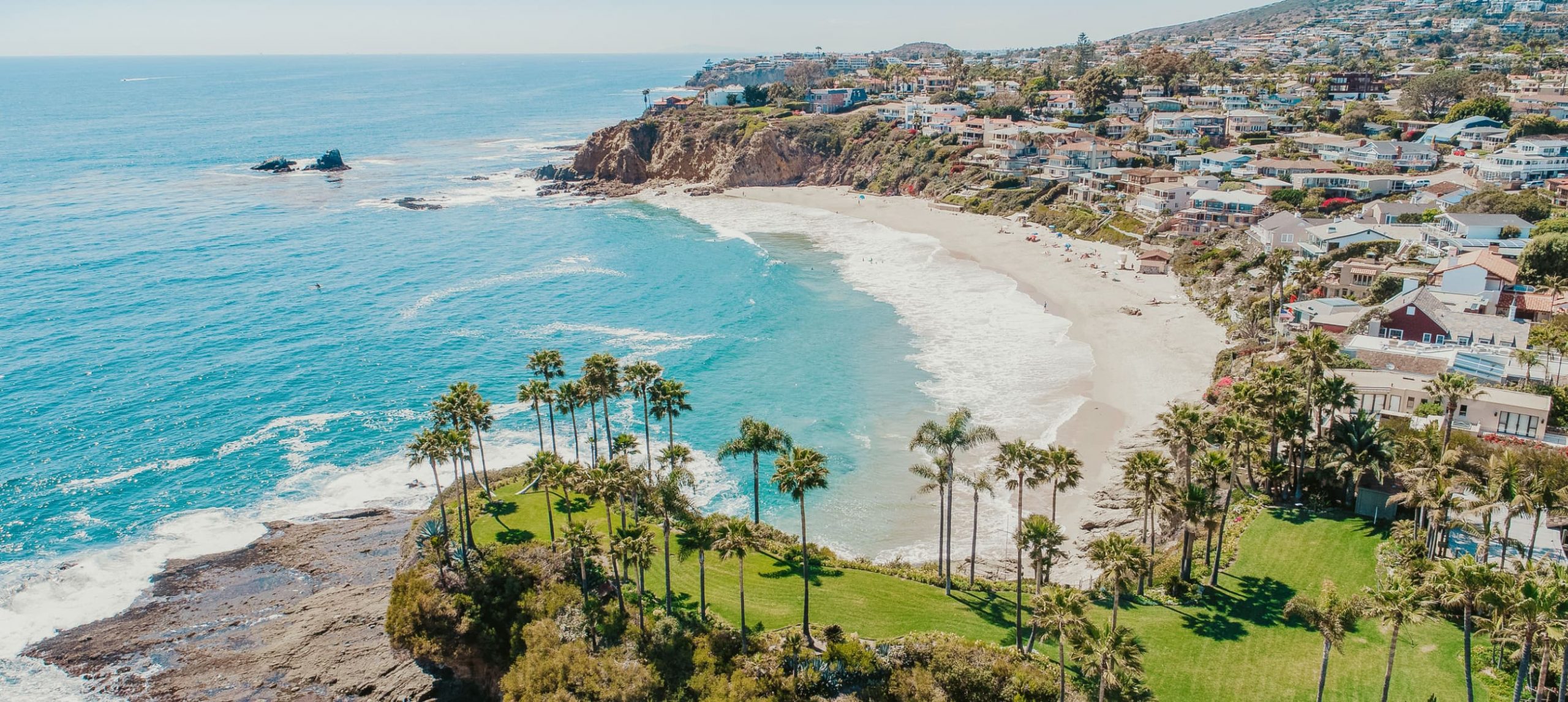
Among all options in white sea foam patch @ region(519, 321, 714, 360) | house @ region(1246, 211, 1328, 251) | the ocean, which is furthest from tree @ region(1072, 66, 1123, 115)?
white sea foam patch @ region(519, 321, 714, 360)

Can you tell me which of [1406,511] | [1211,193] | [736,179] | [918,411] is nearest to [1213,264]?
[1211,193]

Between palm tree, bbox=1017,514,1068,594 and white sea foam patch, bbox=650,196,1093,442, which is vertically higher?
palm tree, bbox=1017,514,1068,594

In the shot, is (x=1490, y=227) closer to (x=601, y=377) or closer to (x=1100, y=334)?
(x=1100, y=334)

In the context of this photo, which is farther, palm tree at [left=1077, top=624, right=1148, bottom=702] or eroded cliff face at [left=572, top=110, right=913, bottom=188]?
eroded cliff face at [left=572, top=110, right=913, bottom=188]

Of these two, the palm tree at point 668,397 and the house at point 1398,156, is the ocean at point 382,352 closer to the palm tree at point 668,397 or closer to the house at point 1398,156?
the palm tree at point 668,397

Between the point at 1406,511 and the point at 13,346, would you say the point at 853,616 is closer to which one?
the point at 1406,511

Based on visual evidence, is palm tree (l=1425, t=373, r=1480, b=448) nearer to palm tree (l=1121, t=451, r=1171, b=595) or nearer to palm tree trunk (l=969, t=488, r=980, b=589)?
palm tree (l=1121, t=451, r=1171, b=595)
